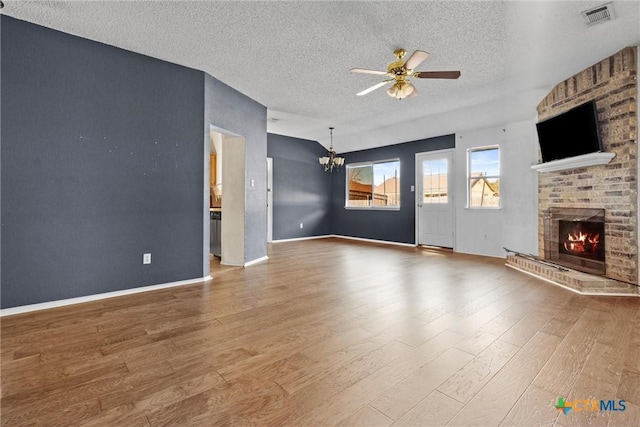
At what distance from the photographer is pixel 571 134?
13.5 feet

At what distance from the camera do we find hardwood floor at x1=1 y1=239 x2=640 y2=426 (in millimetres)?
1492

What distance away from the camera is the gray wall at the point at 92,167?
2869 mm

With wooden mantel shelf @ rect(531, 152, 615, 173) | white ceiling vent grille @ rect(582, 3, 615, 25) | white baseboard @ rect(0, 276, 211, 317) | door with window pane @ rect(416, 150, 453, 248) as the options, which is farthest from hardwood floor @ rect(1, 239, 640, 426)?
door with window pane @ rect(416, 150, 453, 248)

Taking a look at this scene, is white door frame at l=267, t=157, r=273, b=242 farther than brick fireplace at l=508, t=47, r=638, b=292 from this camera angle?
Yes

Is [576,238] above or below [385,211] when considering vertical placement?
below

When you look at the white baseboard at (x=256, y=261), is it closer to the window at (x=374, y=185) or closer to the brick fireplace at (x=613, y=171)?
the window at (x=374, y=185)

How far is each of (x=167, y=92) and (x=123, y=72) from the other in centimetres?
48

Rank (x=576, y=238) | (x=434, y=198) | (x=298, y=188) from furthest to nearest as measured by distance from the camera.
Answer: (x=298, y=188) → (x=434, y=198) → (x=576, y=238)

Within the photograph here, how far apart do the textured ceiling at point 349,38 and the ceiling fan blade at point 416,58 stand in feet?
1.04

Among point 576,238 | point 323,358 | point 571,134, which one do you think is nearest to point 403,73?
point 571,134

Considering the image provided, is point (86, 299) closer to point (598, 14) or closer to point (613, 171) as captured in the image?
point (598, 14)

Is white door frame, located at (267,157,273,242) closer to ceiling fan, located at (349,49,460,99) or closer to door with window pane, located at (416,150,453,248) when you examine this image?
door with window pane, located at (416,150,453,248)

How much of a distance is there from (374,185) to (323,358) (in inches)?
270

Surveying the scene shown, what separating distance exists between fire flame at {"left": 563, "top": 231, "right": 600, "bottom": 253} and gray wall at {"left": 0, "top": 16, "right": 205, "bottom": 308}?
5239mm
